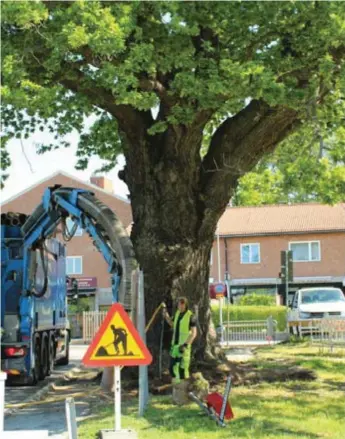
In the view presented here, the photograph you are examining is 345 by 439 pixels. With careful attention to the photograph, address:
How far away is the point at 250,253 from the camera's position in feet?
167

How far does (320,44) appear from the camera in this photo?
12.2 meters

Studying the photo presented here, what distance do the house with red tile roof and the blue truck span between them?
31.1m

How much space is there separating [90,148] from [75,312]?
76.0 feet

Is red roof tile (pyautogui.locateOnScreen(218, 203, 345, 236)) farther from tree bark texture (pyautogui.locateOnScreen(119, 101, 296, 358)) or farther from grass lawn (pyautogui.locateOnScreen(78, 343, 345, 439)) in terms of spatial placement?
grass lawn (pyautogui.locateOnScreen(78, 343, 345, 439))

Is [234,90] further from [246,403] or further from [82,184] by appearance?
[82,184]

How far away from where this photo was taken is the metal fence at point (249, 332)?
31312 mm

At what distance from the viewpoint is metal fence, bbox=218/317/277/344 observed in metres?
31.3

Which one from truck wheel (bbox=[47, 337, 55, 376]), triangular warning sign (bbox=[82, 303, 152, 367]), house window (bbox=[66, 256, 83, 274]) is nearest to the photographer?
triangular warning sign (bbox=[82, 303, 152, 367])

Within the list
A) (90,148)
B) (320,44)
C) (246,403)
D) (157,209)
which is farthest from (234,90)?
→ (90,148)

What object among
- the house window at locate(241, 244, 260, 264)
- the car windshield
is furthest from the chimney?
the car windshield

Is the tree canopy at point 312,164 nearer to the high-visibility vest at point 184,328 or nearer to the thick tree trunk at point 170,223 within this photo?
the thick tree trunk at point 170,223

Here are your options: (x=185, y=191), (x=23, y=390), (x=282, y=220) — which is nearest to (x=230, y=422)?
(x=185, y=191)

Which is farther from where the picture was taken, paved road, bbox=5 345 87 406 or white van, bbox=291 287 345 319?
white van, bbox=291 287 345 319

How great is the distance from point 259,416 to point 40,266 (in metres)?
8.84
